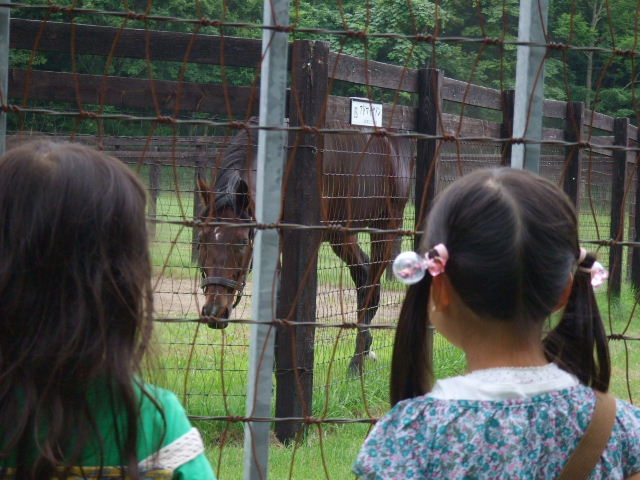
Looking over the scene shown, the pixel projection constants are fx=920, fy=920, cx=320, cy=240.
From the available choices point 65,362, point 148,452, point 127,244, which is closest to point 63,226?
point 127,244

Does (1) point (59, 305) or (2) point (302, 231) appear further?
(2) point (302, 231)

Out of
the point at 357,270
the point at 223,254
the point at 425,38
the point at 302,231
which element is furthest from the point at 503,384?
the point at 357,270

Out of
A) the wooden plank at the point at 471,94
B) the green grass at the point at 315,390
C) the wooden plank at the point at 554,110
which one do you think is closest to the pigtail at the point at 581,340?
the green grass at the point at 315,390

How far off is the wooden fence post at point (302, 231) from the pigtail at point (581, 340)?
2644mm

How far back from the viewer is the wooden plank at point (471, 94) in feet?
22.7

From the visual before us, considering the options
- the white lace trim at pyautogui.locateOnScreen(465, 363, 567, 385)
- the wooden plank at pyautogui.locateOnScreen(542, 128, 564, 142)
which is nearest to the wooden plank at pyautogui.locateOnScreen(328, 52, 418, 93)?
the white lace trim at pyautogui.locateOnScreen(465, 363, 567, 385)

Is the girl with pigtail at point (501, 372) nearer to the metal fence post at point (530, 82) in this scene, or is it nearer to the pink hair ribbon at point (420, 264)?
the pink hair ribbon at point (420, 264)

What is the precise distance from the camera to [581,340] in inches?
77.9

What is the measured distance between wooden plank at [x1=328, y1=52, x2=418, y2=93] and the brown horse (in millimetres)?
354

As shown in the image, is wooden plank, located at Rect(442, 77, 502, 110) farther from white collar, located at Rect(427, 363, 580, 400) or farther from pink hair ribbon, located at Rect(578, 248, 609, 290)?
white collar, located at Rect(427, 363, 580, 400)

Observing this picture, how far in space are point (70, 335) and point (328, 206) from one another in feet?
13.7

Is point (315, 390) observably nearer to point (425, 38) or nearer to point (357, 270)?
point (357, 270)

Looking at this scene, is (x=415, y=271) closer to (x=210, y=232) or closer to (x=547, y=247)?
(x=547, y=247)

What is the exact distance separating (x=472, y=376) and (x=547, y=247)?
28cm
